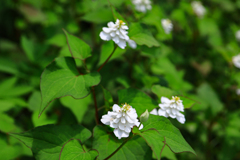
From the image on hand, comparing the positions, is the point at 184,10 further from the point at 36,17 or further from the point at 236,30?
the point at 36,17

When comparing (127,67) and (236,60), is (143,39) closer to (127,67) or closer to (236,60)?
(127,67)

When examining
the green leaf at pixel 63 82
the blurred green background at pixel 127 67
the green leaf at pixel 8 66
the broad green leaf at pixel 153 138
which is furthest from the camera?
the green leaf at pixel 8 66

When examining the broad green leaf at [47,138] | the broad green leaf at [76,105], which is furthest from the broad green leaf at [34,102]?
the broad green leaf at [47,138]

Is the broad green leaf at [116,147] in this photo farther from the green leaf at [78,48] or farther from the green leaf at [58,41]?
A: the green leaf at [58,41]

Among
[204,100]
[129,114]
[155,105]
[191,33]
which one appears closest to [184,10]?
[191,33]

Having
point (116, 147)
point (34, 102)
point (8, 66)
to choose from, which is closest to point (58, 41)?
point (8, 66)

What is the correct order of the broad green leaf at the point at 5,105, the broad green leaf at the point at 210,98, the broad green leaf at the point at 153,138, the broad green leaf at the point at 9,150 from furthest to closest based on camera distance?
the broad green leaf at the point at 210,98 → the broad green leaf at the point at 5,105 → the broad green leaf at the point at 9,150 → the broad green leaf at the point at 153,138
